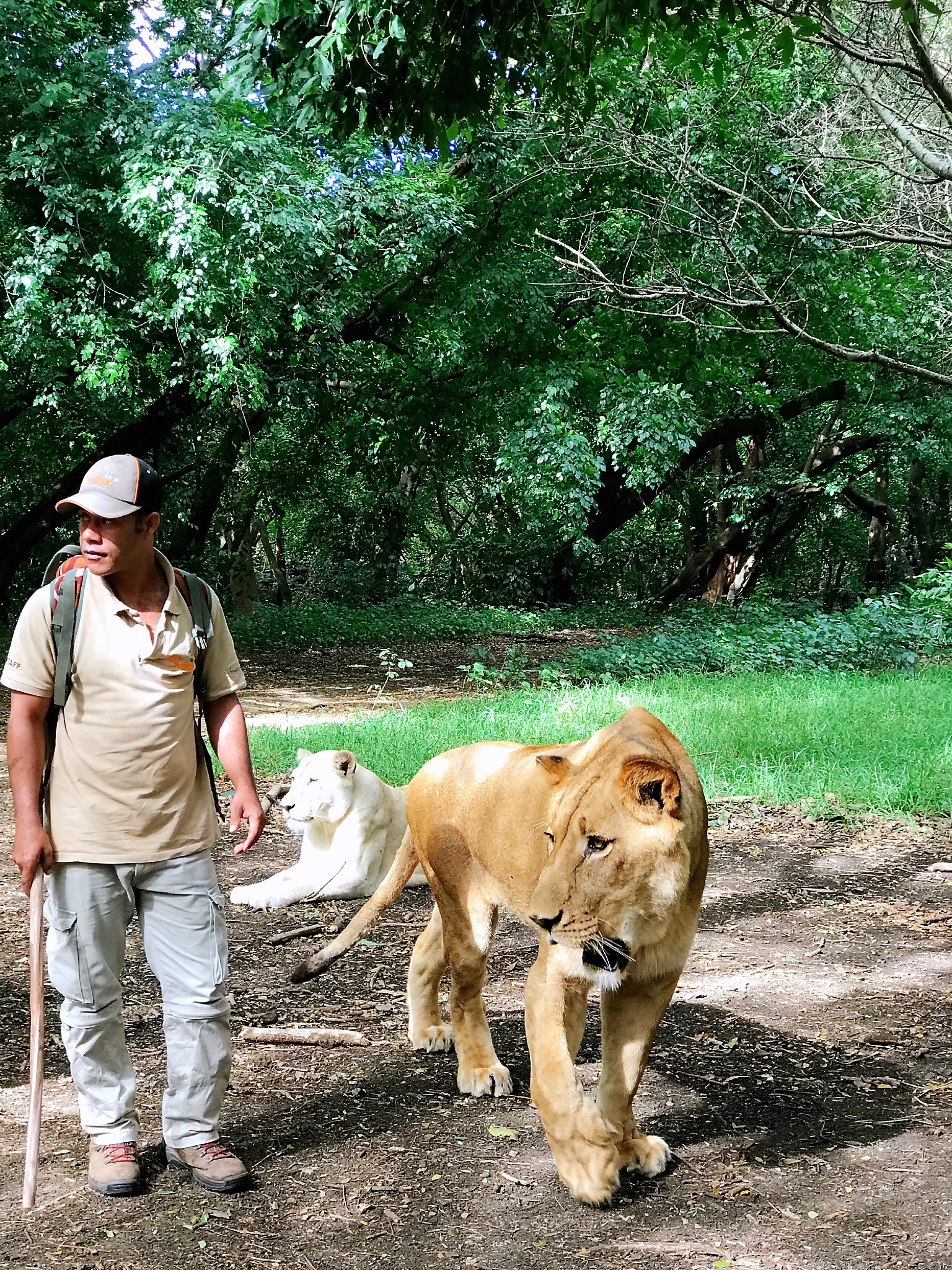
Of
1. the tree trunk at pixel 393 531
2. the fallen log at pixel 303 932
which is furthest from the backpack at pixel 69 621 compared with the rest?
the tree trunk at pixel 393 531

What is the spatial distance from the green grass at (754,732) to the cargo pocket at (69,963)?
4.94 m

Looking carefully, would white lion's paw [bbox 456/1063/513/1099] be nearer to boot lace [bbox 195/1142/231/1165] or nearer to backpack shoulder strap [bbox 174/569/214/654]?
boot lace [bbox 195/1142/231/1165]

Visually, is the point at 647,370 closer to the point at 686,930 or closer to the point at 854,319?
the point at 854,319

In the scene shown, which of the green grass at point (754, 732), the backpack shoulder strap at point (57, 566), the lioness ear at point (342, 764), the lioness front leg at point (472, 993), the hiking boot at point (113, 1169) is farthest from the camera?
the green grass at point (754, 732)

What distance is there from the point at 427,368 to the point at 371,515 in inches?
438

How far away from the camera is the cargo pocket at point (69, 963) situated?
318 centimetres

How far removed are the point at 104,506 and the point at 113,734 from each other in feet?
2.10

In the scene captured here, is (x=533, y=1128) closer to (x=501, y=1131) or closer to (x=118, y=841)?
(x=501, y=1131)

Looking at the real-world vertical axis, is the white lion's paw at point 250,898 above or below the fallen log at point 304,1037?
below

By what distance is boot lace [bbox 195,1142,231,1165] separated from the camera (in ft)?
10.6

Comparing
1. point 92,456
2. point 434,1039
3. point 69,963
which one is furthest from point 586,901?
point 92,456

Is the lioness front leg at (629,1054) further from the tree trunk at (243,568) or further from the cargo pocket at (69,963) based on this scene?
the tree trunk at (243,568)

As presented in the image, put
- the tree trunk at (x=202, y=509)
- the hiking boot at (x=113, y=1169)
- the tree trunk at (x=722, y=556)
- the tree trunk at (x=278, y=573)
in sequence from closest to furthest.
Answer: the hiking boot at (x=113, y=1169)
the tree trunk at (x=202, y=509)
the tree trunk at (x=722, y=556)
the tree trunk at (x=278, y=573)

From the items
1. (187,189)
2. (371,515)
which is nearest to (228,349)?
(187,189)
